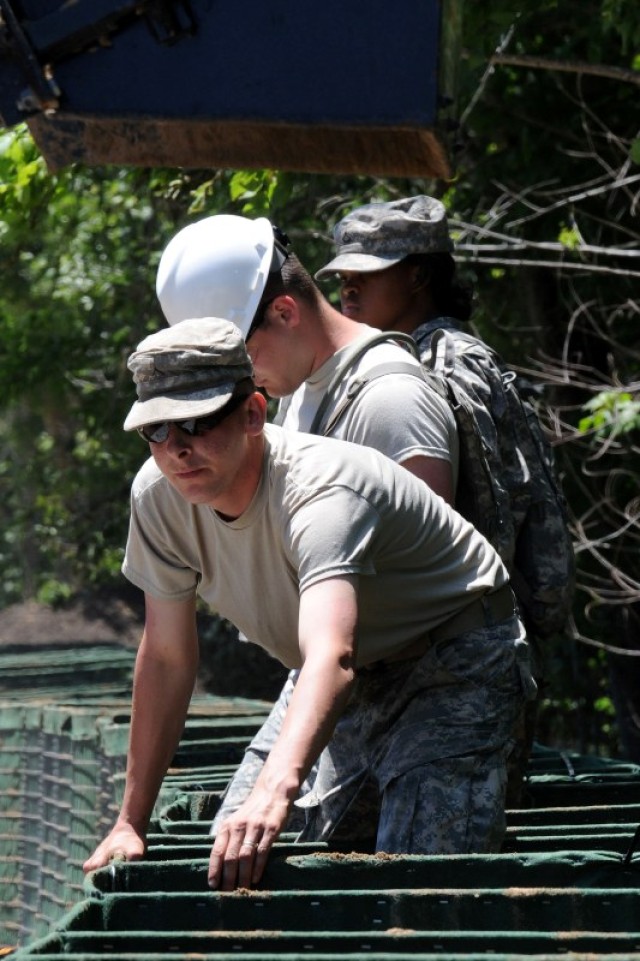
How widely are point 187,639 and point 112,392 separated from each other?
1027 cm

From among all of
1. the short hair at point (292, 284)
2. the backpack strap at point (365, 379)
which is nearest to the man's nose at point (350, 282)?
the short hair at point (292, 284)

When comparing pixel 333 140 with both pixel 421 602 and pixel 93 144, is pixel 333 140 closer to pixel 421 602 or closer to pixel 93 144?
pixel 93 144

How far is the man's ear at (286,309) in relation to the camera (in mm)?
4039

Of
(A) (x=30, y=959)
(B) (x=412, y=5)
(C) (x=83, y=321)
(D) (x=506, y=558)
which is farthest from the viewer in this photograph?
(C) (x=83, y=321)

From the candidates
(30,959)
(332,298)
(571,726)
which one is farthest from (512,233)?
(30,959)

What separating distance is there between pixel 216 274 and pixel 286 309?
0.64ft

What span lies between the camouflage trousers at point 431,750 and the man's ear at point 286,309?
0.86 m

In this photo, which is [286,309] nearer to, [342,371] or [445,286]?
[342,371]

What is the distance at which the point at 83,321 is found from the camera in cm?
1455

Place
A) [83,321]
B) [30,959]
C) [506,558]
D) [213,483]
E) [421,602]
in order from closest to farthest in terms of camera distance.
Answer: [30,959]
[213,483]
[421,602]
[506,558]
[83,321]

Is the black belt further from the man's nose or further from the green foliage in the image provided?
the green foliage

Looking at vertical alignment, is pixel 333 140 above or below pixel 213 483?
above

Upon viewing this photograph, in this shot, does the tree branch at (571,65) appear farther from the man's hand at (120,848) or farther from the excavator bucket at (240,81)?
the man's hand at (120,848)

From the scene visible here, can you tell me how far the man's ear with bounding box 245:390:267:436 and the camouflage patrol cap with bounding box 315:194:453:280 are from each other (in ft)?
4.28
